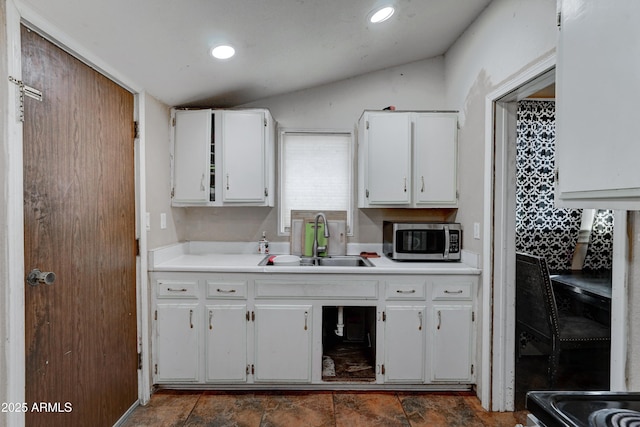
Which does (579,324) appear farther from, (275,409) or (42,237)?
(42,237)

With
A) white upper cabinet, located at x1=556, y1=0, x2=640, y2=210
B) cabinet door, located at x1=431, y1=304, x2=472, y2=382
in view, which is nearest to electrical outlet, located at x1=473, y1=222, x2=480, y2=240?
cabinet door, located at x1=431, y1=304, x2=472, y2=382

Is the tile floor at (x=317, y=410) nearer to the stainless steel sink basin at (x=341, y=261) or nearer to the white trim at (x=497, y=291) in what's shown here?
the white trim at (x=497, y=291)

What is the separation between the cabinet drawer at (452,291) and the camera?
7.29 feet

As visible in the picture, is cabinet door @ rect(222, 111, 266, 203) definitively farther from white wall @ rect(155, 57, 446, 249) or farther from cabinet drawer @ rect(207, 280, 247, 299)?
cabinet drawer @ rect(207, 280, 247, 299)

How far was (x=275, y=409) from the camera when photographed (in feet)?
6.86

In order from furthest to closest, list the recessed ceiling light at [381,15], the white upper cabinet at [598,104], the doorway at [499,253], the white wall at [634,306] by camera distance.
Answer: the doorway at [499,253] → the recessed ceiling light at [381,15] → the white wall at [634,306] → the white upper cabinet at [598,104]

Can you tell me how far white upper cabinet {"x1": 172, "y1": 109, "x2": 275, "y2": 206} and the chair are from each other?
209cm

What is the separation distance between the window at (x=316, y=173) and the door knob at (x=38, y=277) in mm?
1791

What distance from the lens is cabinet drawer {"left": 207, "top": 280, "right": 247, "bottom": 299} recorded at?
2221 mm

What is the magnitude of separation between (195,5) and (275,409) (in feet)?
7.82

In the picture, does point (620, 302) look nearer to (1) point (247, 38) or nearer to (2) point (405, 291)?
(2) point (405, 291)

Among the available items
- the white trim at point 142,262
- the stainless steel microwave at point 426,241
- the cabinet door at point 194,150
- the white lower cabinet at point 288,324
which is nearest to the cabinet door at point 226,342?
the white lower cabinet at point 288,324

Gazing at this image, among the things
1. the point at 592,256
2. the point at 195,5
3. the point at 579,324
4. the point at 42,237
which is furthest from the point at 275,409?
the point at 592,256

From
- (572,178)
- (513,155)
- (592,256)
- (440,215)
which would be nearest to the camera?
(572,178)
